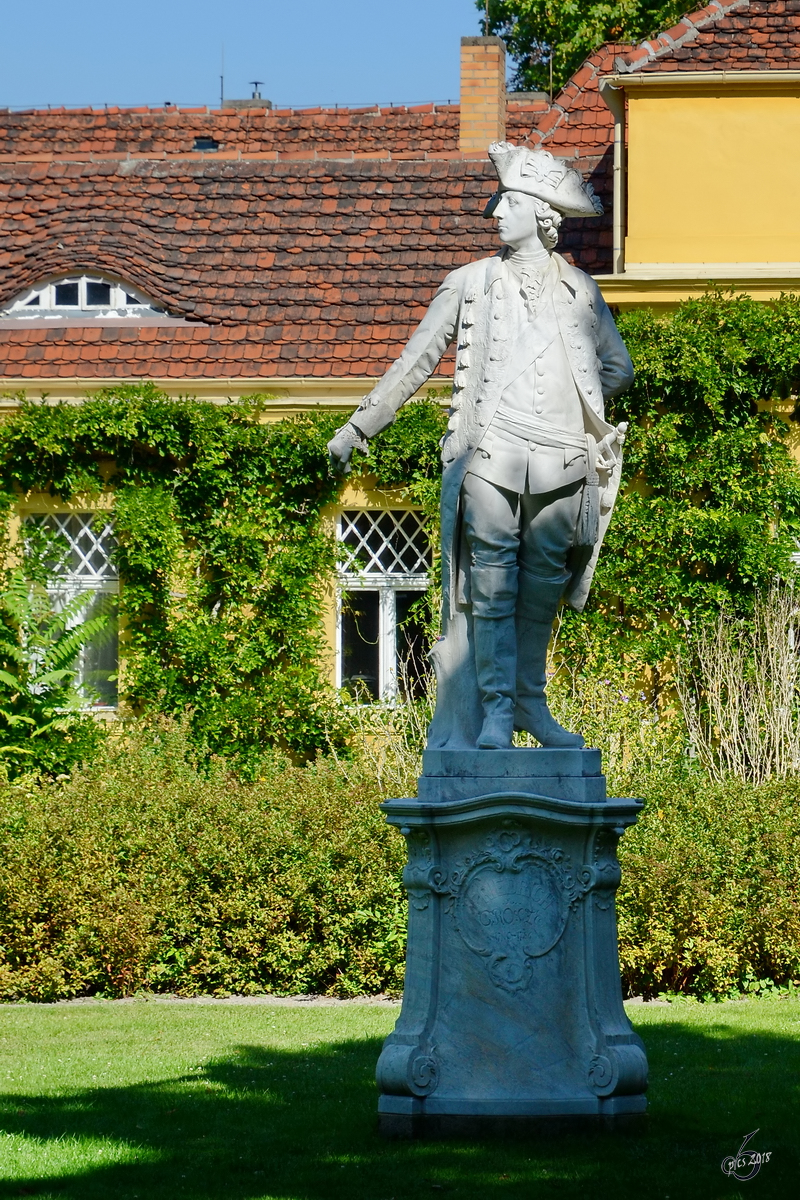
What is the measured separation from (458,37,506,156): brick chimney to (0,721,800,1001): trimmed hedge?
10.2 metres

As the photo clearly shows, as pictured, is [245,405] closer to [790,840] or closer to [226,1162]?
[790,840]

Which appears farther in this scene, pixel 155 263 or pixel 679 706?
pixel 155 263

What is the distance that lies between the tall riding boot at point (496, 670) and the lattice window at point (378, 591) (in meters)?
8.63

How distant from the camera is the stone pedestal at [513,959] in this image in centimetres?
594

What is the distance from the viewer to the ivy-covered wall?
1445 centimetres

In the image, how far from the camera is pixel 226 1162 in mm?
5812

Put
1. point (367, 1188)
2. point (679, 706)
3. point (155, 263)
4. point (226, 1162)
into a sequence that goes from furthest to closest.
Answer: point (155, 263), point (679, 706), point (226, 1162), point (367, 1188)

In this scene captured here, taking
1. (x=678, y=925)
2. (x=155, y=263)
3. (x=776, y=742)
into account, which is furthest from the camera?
(x=155, y=263)

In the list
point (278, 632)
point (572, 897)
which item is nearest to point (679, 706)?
point (278, 632)

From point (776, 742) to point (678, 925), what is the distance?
3.47 m

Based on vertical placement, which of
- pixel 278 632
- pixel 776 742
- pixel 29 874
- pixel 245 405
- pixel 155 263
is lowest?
pixel 29 874

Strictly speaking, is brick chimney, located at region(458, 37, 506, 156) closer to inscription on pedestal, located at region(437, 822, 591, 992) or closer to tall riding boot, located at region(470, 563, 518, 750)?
tall riding boot, located at region(470, 563, 518, 750)

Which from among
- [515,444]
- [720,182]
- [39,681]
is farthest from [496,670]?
[720,182]

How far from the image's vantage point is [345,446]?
6281 mm
